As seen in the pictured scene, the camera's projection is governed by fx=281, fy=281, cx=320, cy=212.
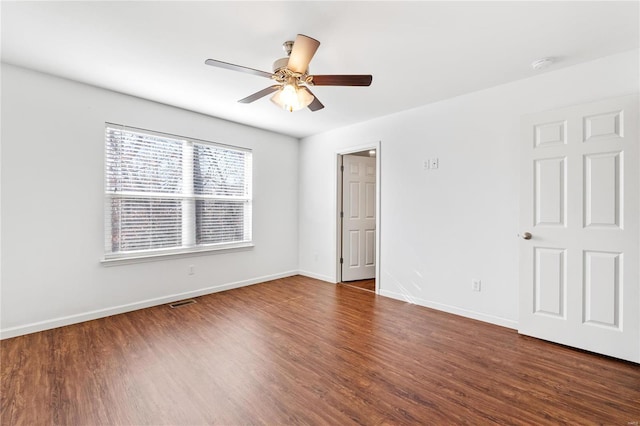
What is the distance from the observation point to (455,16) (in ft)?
6.27

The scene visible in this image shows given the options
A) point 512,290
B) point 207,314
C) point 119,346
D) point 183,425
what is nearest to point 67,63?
point 119,346

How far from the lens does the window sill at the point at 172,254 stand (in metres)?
3.22

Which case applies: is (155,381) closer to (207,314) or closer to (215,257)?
(207,314)

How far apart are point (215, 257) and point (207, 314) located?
105cm

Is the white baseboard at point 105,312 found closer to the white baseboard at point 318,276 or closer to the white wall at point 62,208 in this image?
the white wall at point 62,208

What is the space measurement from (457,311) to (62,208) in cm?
443

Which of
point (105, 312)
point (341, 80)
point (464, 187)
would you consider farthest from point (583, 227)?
point (105, 312)

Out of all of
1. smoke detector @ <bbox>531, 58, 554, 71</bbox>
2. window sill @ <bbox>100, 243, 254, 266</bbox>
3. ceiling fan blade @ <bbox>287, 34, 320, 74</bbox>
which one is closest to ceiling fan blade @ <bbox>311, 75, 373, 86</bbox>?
ceiling fan blade @ <bbox>287, 34, 320, 74</bbox>

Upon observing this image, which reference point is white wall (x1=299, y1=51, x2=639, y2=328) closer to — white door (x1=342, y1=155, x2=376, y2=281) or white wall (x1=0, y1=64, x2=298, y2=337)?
white door (x1=342, y1=155, x2=376, y2=281)

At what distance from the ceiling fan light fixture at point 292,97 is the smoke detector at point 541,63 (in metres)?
2.02

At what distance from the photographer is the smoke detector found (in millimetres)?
2438

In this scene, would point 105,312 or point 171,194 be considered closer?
point 105,312

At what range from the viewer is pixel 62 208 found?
290 centimetres

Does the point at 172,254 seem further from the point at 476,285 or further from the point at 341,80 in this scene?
the point at 476,285
